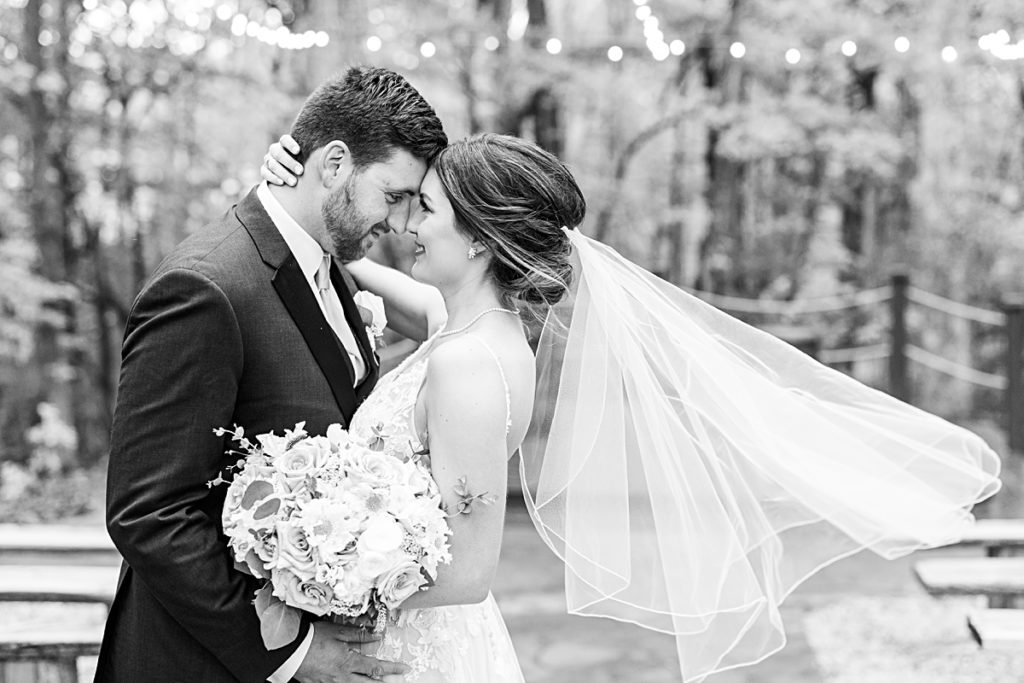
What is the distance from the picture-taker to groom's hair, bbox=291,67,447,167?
86.0 inches

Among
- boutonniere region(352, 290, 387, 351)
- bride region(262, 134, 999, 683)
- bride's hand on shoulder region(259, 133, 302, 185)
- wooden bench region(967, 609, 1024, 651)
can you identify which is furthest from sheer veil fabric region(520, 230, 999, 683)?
wooden bench region(967, 609, 1024, 651)

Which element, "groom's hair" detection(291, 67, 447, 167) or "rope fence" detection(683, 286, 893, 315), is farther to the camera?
"rope fence" detection(683, 286, 893, 315)

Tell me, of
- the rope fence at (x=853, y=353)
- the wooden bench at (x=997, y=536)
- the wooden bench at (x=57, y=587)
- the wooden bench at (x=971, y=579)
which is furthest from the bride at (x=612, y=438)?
the rope fence at (x=853, y=353)

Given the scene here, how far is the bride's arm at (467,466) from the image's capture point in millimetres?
1965

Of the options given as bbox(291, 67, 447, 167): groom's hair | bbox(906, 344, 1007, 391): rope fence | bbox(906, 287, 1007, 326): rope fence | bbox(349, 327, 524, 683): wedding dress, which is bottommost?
bbox(906, 344, 1007, 391): rope fence

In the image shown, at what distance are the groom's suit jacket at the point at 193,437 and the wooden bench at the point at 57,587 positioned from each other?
5.57ft

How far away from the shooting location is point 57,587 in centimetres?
365

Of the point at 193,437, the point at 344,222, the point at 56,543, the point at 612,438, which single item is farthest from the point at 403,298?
the point at 56,543

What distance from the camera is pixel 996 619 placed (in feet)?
11.8

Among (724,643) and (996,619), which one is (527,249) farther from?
(996,619)

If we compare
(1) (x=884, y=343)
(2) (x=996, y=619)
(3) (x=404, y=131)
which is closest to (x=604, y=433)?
(3) (x=404, y=131)

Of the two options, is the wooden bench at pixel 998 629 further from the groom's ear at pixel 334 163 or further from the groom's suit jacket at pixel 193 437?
the groom's ear at pixel 334 163

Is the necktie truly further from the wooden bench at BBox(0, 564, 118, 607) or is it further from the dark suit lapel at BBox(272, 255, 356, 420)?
the wooden bench at BBox(0, 564, 118, 607)

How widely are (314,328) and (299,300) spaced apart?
6 cm
